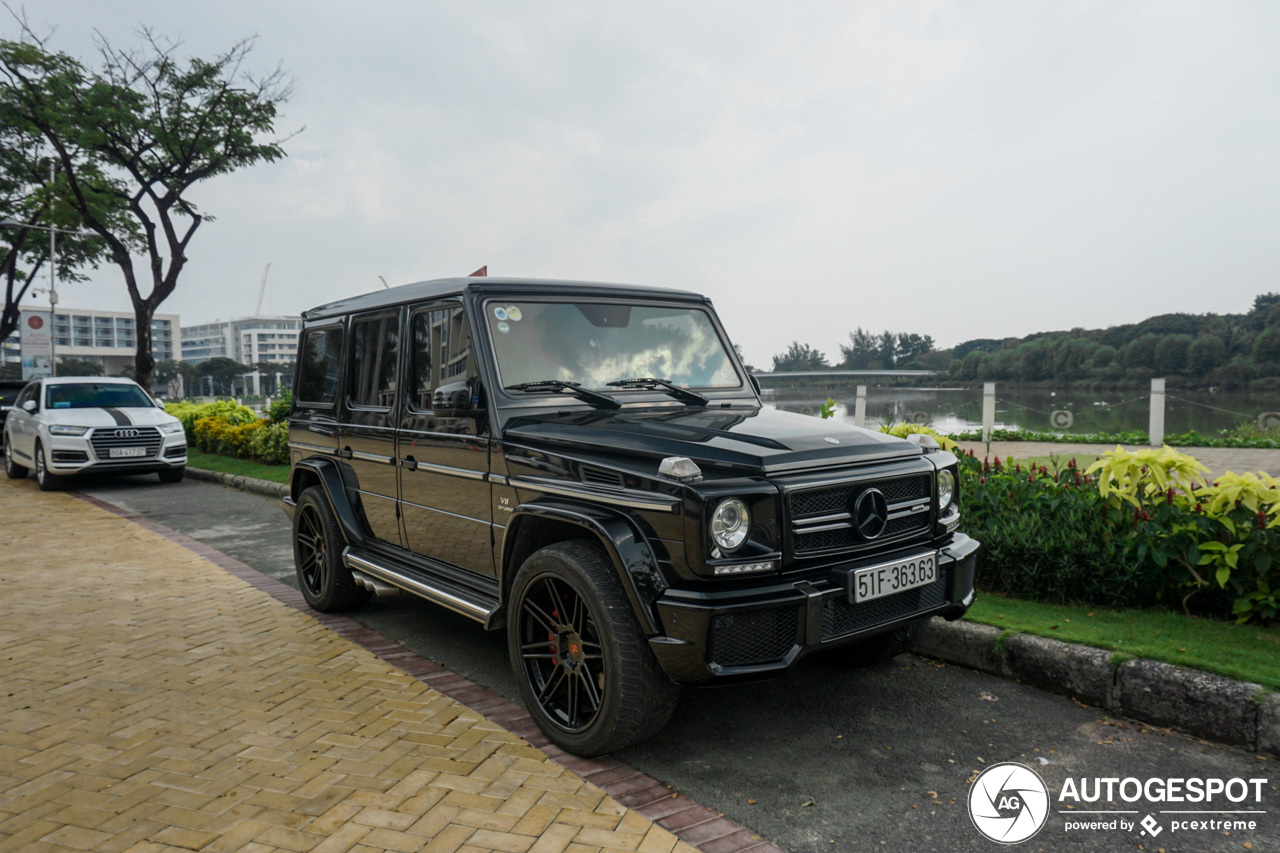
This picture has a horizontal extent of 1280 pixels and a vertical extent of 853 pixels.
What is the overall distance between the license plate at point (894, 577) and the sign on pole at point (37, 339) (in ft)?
104

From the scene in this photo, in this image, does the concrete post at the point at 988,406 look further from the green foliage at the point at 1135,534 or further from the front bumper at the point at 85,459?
the front bumper at the point at 85,459

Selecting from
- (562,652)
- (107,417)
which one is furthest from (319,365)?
(107,417)

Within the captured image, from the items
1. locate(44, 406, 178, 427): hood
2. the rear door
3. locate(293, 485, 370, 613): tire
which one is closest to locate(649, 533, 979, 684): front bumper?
locate(293, 485, 370, 613): tire

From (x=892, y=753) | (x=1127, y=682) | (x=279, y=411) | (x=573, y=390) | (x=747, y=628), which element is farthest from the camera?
(x=279, y=411)

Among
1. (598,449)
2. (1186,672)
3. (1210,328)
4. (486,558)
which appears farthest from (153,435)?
(1210,328)

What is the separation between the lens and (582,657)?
346cm

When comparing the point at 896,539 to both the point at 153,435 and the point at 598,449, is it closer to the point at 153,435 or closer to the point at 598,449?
the point at 598,449

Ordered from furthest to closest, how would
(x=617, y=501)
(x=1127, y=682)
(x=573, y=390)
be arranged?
1. (x=573, y=390)
2. (x=1127, y=682)
3. (x=617, y=501)

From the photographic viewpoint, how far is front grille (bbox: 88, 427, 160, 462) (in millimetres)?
13039

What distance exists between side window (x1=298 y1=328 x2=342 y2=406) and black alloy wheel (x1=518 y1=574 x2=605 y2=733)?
2.73 meters

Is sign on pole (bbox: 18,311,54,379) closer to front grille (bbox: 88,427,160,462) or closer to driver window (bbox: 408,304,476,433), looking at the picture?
front grille (bbox: 88,427,160,462)

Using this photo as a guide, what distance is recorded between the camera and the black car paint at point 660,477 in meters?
3.05

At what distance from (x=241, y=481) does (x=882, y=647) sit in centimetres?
1164

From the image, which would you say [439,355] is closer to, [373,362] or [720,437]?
[373,362]
